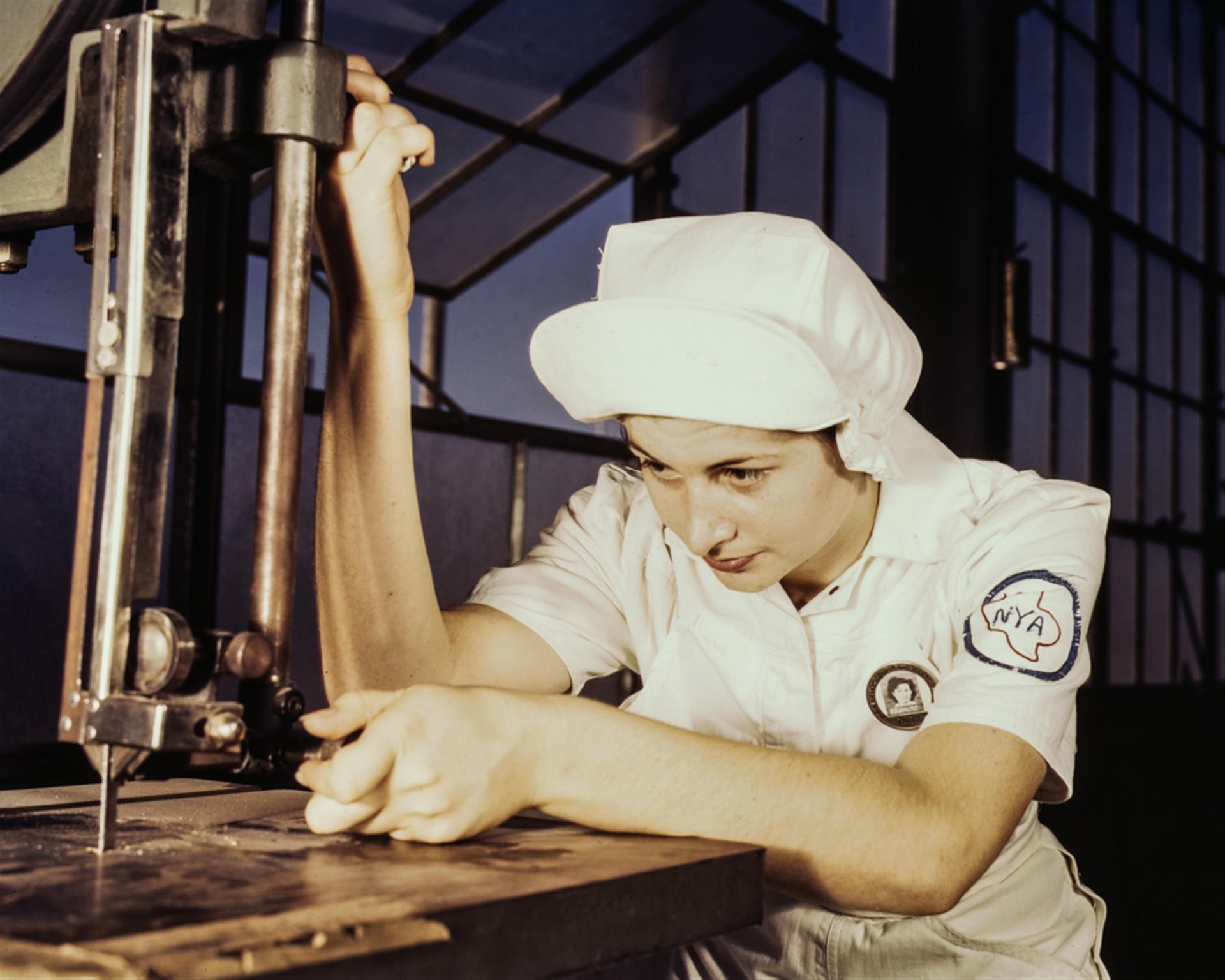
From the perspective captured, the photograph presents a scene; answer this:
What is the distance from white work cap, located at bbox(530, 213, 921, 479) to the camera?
105 centimetres

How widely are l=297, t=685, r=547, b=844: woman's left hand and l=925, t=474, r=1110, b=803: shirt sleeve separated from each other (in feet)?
1.26

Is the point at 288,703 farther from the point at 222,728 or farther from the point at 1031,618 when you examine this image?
the point at 1031,618

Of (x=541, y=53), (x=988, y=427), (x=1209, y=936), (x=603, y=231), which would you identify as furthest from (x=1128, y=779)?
(x=541, y=53)

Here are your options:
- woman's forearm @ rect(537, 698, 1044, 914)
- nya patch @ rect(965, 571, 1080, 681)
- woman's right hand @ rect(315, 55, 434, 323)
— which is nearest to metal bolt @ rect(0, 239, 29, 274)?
woman's right hand @ rect(315, 55, 434, 323)

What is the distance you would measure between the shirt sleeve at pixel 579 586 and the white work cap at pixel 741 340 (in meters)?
0.25

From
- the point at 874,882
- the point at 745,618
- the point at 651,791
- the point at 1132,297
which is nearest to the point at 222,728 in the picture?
the point at 651,791

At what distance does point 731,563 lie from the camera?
1.16 m

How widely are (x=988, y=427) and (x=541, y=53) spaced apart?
2270 millimetres

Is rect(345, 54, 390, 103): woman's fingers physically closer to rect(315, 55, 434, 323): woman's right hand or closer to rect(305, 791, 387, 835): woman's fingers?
rect(315, 55, 434, 323): woman's right hand

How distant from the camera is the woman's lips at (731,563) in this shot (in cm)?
116

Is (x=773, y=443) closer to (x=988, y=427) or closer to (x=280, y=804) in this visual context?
(x=280, y=804)

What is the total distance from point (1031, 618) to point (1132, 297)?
5277 millimetres

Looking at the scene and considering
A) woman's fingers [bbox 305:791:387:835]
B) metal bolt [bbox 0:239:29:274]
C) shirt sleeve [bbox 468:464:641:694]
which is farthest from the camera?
shirt sleeve [bbox 468:464:641:694]

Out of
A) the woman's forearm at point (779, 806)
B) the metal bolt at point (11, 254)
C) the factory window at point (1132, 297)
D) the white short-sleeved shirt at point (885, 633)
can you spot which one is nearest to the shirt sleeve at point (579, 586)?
the white short-sleeved shirt at point (885, 633)
